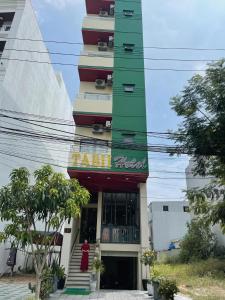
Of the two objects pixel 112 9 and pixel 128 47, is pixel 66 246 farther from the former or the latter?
pixel 112 9

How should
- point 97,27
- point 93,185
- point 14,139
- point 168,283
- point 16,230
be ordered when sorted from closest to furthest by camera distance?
point 16,230, point 168,283, point 93,185, point 14,139, point 97,27

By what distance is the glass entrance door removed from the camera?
668 inches

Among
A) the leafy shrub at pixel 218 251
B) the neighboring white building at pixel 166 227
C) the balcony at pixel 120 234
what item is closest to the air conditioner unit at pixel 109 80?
the balcony at pixel 120 234

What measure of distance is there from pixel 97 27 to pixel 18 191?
15481 millimetres

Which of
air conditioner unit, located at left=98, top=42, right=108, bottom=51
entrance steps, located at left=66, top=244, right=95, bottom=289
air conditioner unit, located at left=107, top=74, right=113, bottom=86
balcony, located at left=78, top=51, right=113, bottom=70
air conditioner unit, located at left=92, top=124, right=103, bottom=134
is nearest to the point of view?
entrance steps, located at left=66, top=244, right=95, bottom=289

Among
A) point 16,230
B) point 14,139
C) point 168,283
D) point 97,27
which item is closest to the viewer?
point 16,230

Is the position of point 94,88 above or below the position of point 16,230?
above

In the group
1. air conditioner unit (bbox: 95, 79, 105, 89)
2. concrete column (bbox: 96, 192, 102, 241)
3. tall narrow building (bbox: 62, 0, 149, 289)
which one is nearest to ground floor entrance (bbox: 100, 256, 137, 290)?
tall narrow building (bbox: 62, 0, 149, 289)

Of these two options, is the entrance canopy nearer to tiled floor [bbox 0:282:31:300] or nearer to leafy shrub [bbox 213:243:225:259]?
tiled floor [bbox 0:282:31:300]

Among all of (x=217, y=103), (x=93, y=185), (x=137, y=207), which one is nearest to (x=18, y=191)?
(x=217, y=103)

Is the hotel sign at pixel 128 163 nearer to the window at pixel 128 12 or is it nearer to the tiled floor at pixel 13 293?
the tiled floor at pixel 13 293

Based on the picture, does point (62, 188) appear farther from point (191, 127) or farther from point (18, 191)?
point (191, 127)

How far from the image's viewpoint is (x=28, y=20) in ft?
65.3

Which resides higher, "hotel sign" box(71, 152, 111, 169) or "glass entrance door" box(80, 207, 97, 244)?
"hotel sign" box(71, 152, 111, 169)
